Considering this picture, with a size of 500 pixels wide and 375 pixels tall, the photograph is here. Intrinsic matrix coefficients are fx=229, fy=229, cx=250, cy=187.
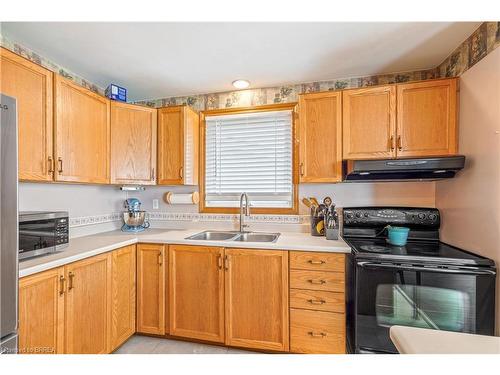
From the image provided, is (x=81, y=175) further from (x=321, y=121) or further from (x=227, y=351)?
(x=321, y=121)

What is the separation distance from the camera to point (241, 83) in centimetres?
226

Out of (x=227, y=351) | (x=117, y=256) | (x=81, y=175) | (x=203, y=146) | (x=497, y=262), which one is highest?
(x=203, y=146)

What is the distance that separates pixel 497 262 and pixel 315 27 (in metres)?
1.77

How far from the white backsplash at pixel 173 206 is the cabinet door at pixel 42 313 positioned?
2.49 ft

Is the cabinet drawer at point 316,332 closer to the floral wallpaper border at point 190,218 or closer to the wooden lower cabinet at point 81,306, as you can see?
the floral wallpaper border at point 190,218

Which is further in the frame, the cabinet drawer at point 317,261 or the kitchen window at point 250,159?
the kitchen window at point 250,159

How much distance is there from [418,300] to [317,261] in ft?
2.10

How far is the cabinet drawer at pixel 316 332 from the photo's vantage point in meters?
1.65

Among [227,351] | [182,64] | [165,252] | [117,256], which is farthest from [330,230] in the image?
[182,64]

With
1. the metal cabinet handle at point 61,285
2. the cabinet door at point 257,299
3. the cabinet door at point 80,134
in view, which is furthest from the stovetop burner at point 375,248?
the cabinet door at point 80,134

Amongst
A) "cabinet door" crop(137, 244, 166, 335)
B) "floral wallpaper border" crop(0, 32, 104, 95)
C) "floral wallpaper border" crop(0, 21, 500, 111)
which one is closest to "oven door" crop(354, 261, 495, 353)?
"floral wallpaper border" crop(0, 21, 500, 111)

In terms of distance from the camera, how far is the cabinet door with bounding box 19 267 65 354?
3.82 feet
